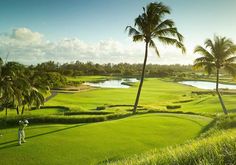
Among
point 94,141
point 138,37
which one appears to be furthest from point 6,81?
point 138,37

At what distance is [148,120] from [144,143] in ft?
20.0

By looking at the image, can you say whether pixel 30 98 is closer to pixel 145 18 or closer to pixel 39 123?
pixel 39 123

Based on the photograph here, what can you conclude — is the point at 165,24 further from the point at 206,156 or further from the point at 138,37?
the point at 206,156

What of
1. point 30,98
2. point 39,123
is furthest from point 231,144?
point 30,98

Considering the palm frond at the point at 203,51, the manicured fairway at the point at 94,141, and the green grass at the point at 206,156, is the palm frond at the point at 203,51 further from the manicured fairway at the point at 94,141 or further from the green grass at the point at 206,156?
the green grass at the point at 206,156

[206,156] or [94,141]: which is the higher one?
[206,156]

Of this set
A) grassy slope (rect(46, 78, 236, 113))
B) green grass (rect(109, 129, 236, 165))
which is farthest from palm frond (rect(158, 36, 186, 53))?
green grass (rect(109, 129, 236, 165))

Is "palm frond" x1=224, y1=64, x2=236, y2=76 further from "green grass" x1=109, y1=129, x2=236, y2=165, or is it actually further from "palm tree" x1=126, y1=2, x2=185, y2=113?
"green grass" x1=109, y1=129, x2=236, y2=165

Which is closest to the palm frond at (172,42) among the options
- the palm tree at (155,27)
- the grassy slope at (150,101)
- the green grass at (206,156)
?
the palm tree at (155,27)

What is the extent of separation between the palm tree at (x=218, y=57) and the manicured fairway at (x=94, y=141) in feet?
32.8

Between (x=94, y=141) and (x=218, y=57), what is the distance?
18.4m

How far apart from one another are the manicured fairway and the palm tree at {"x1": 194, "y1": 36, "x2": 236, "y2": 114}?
9997 mm

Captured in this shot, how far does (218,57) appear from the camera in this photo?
27.6 meters

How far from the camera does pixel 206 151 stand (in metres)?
4.95
